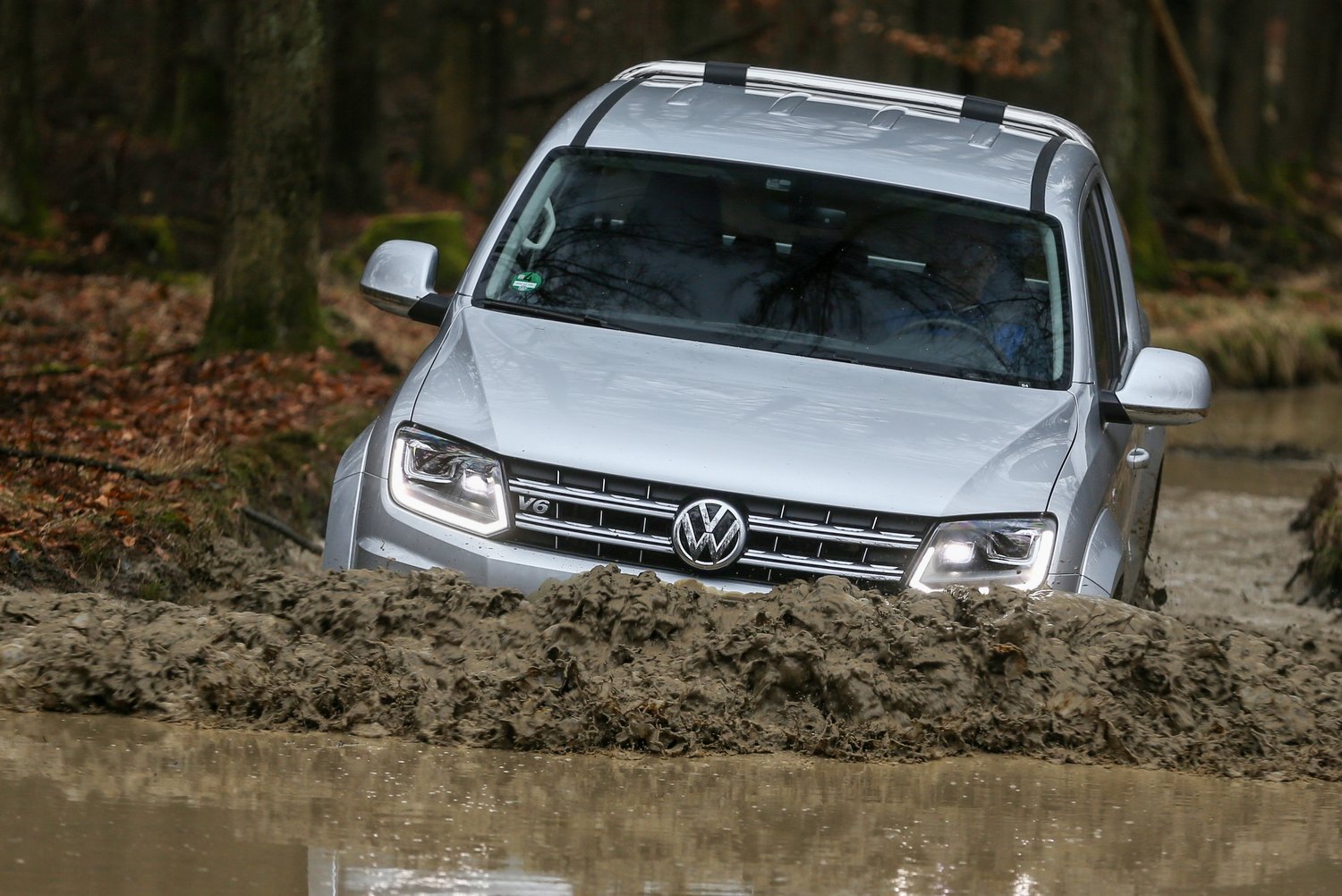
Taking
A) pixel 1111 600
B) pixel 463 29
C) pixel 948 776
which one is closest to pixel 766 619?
pixel 948 776

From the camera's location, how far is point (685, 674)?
201 inches

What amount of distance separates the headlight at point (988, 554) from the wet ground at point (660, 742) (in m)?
0.12

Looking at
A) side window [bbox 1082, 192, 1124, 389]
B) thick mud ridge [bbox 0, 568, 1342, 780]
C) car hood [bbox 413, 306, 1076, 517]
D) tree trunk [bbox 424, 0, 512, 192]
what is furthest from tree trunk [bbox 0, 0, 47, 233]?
thick mud ridge [bbox 0, 568, 1342, 780]

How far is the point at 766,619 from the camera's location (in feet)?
16.9

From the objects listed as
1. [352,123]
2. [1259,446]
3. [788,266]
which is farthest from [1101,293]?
[352,123]

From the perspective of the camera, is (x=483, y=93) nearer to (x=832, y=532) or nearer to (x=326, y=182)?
(x=326, y=182)

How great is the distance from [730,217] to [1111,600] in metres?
2.04

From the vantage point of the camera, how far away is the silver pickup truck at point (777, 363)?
538 cm

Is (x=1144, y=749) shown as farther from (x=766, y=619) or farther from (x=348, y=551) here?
(x=348, y=551)

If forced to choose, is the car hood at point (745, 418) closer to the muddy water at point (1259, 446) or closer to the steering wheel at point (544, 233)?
the steering wheel at point (544, 233)

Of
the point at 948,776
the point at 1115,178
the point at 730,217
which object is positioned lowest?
the point at 1115,178

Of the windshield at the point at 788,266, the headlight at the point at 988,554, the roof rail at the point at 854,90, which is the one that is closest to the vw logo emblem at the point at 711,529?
the headlight at the point at 988,554

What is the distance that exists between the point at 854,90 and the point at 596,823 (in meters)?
4.17

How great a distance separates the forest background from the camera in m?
9.14
